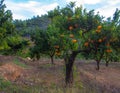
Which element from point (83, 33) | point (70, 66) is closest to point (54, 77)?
point (70, 66)

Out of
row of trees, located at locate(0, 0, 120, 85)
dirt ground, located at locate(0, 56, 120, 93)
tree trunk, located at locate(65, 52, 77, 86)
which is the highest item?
row of trees, located at locate(0, 0, 120, 85)

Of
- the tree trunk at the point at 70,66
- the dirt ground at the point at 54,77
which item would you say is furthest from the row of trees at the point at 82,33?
the dirt ground at the point at 54,77

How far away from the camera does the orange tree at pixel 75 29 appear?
34.5ft

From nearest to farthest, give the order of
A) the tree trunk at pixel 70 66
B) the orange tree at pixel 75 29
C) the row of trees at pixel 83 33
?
the row of trees at pixel 83 33, the orange tree at pixel 75 29, the tree trunk at pixel 70 66

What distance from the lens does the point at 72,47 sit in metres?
10.8

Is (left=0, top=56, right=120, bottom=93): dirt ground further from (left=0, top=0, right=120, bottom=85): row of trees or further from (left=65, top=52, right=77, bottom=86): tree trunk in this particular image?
(left=0, top=0, right=120, bottom=85): row of trees

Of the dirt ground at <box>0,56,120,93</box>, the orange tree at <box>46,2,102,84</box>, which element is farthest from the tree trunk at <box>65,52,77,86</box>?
the dirt ground at <box>0,56,120,93</box>

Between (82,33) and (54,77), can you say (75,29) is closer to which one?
(82,33)

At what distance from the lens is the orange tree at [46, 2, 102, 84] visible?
10.5 metres

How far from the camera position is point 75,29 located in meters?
10.7

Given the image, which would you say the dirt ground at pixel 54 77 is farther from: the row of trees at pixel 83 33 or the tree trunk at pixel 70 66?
the row of trees at pixel 83 33

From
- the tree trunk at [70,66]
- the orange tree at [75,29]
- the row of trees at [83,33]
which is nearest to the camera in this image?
the row of trees at [83,33]

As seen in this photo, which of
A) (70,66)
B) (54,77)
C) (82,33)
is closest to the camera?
(82,33)

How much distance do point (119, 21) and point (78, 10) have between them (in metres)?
1.57
